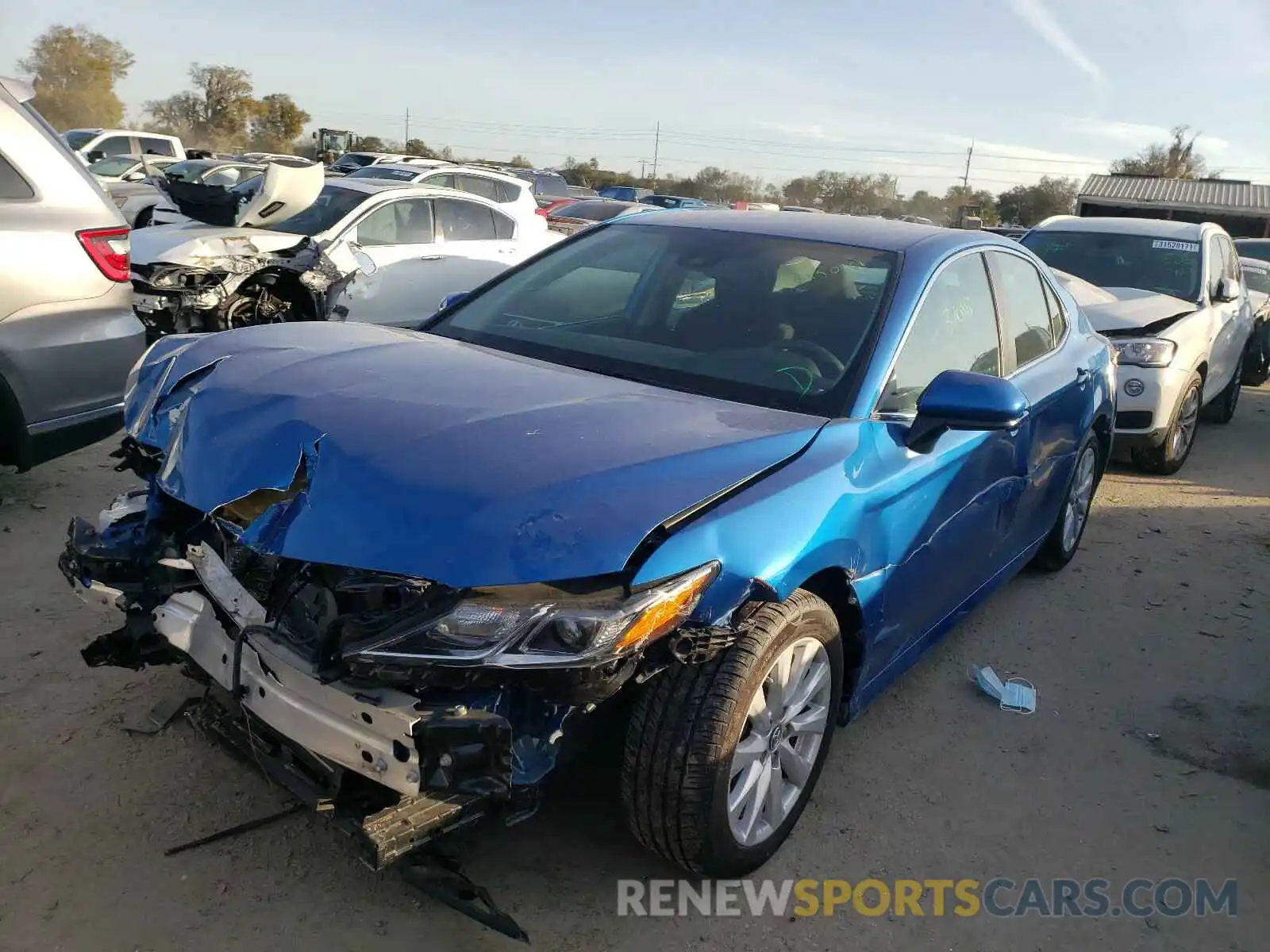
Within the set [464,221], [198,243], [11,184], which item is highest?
[11,184]

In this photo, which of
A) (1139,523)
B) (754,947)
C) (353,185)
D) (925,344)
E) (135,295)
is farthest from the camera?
(353,185)

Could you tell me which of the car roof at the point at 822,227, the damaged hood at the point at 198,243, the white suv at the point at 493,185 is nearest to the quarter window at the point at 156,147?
the white suv at the point at 493,185

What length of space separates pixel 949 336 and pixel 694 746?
182 cm

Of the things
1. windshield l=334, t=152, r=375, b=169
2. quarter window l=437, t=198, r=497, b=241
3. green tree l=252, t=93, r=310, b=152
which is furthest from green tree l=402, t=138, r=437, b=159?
quarter window l=437, t=198, r=497, b=241

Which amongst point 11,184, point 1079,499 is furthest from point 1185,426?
point 11,184

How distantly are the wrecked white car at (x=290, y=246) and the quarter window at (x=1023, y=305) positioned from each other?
18.7 feet

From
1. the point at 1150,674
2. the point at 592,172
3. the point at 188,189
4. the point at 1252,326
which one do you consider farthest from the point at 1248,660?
the point at 592,172

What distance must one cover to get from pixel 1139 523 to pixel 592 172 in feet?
194

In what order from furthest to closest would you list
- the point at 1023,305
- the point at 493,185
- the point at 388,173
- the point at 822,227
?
the point at 388,173 → the point at 493,185 → the point at 1023,305 → the point at 822,227

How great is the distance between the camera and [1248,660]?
4430 mm

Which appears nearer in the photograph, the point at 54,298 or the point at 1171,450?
the point at 54,298

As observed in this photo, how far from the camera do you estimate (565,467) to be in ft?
7.47

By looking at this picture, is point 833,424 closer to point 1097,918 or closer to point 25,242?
point 1097,918

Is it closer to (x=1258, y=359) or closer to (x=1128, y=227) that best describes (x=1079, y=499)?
(x=1128, y=227)
